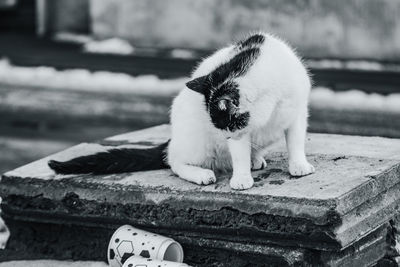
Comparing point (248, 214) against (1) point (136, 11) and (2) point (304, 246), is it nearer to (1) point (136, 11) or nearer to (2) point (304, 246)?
(2) point (304, 246)

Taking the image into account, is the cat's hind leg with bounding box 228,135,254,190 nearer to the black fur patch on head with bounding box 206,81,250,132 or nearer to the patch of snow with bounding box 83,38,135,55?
the black fur patch on head with bounding box 206,81,250,132

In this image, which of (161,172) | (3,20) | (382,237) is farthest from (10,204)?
(3,20)

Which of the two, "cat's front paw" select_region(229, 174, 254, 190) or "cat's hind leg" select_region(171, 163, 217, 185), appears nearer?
"cat's front paw" select_region(229, 174, 254, 190)

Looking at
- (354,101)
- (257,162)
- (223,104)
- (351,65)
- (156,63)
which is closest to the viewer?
(223,104)

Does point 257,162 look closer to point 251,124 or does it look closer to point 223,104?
point 251,124

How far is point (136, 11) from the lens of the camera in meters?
10.1

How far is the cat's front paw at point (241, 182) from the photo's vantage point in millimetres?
3311

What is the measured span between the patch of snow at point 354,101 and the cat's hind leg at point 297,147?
3785mm

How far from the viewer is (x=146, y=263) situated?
3273mm

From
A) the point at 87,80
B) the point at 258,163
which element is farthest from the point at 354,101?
the point at 258,163

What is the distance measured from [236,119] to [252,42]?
0.45 metres

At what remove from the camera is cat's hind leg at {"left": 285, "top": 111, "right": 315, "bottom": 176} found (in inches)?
133

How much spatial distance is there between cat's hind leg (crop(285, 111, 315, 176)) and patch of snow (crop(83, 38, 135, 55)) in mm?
6785

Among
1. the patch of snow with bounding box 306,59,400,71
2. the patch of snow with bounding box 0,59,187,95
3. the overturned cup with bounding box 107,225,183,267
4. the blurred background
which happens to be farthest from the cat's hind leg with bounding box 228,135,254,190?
the patch of snow with bounding box 306,59,400,71
